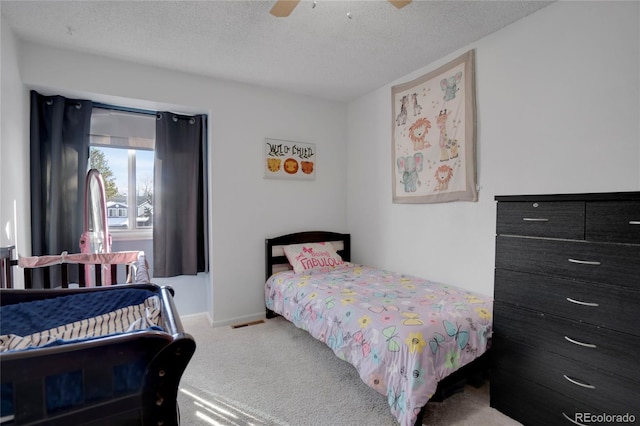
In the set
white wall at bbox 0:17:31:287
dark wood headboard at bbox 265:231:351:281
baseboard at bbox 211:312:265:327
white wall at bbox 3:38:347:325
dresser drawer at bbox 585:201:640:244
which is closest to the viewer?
dresser drawer at bbox 585:201:640:244

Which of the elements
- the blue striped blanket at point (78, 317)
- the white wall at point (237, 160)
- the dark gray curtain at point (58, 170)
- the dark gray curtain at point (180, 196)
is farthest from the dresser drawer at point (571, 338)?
the dark gray curtain at point (58, 170)

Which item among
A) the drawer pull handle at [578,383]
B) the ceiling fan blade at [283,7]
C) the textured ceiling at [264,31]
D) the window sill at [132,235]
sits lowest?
the drawer pull handle at [578,383]

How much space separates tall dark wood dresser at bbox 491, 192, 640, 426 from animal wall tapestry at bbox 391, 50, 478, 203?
0.81 m

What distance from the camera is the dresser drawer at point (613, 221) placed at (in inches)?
51.9

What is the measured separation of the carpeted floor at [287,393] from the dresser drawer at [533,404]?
2.9 inches

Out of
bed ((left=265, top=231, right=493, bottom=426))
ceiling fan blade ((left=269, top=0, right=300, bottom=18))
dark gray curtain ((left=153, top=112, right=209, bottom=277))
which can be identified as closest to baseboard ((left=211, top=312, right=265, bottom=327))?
bed ((left=265, top=231, right=493, bottom=426))

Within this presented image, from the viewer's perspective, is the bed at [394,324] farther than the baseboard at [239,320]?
No

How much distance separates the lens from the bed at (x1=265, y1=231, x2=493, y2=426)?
161 centimetres

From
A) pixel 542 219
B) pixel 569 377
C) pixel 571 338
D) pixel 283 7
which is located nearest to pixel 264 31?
pixel 283 7

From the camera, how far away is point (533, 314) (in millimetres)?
1634

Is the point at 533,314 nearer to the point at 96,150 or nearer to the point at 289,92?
the point at 289,92

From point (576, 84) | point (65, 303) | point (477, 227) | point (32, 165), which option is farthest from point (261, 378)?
point (576, 84)

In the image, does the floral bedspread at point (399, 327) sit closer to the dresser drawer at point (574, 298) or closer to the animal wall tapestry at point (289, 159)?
the dresser drawer at point (574, 298)

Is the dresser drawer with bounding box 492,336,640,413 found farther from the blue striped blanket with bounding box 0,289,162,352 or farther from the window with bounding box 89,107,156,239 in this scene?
the window with bounding box 89,107,156,239
